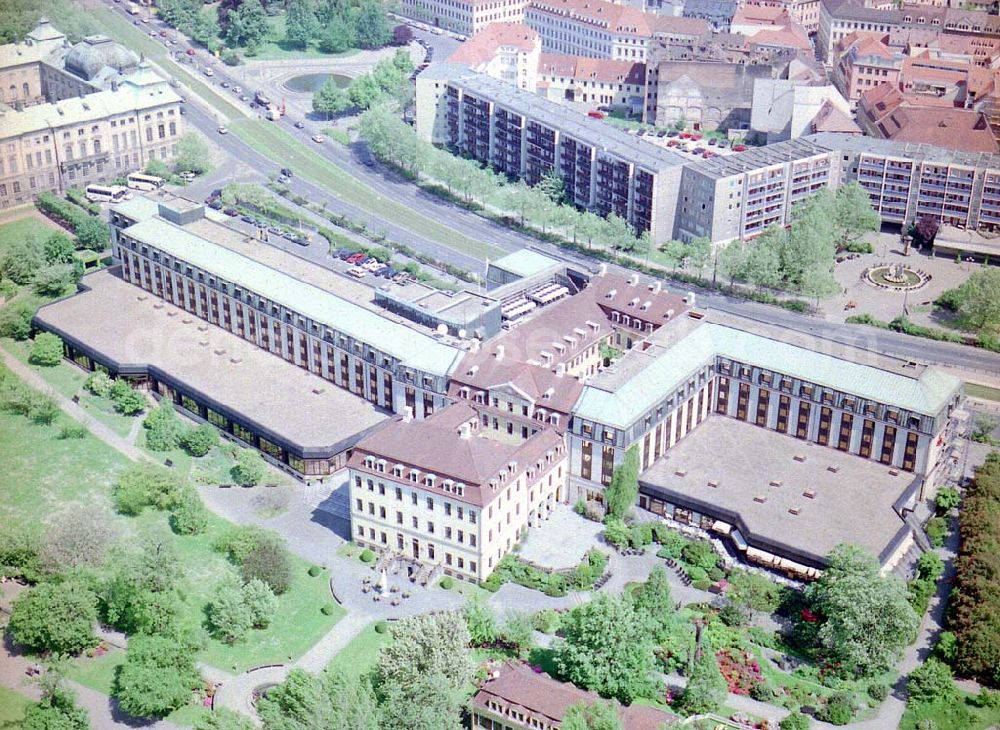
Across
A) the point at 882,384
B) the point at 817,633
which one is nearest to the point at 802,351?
the point at 882,384

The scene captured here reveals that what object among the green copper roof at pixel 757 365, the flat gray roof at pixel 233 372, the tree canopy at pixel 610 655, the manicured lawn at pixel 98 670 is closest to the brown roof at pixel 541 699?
the tree canopy at pixel 610 655

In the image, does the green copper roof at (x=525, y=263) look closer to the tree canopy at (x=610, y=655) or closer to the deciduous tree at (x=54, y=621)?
the tree canopy at (x=610, y=655)

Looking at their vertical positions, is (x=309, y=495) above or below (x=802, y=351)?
below

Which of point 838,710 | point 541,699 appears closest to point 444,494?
point 541,699

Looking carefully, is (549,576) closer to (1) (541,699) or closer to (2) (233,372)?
(1) (541,699)

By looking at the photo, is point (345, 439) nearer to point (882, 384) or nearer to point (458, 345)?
point (458, 345)
